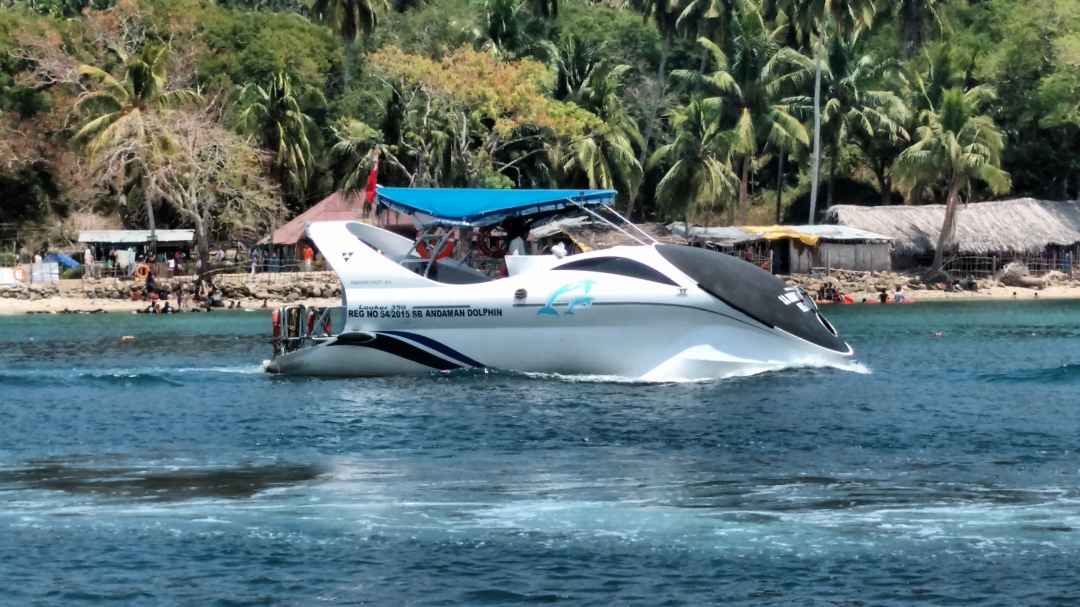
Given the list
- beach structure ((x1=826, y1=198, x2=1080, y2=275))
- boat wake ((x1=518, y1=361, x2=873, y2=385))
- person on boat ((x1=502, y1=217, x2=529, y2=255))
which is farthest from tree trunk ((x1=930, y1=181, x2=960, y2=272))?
boat wake ((x1=518, y1=361, x2=873, y2=385))

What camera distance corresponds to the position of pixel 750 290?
26.2 metres

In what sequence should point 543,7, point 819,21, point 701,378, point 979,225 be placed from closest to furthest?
1. point 701,378
2. point 819,21
3. point 979,225
4. point 543,7

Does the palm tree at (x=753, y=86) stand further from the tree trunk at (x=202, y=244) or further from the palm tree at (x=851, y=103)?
the tree trunk at (x=202, y=244)

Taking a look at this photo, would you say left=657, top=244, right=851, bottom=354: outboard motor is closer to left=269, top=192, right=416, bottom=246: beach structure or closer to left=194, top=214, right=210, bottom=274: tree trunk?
left=269, top=192, right=416, bottom=246: beach structure

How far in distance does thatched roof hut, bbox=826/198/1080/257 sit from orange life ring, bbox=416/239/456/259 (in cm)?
4373

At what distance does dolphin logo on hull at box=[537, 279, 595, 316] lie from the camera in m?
26.3

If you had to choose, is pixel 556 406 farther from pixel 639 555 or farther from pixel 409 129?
pixel 409 129

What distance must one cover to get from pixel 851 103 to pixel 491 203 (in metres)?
48.1

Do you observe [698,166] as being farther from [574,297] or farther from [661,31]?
[574,297]

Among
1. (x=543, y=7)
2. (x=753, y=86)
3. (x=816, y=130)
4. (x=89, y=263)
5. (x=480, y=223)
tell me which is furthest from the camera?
(x=543, y=7)

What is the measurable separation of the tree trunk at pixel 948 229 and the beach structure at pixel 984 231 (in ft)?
2.28

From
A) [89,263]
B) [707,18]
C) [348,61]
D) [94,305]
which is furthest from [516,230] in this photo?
[348,61]

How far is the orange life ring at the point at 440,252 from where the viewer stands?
28.9m

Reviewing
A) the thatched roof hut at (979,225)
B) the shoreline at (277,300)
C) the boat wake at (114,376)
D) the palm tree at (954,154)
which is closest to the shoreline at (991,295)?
the shoreline at (277,300)
